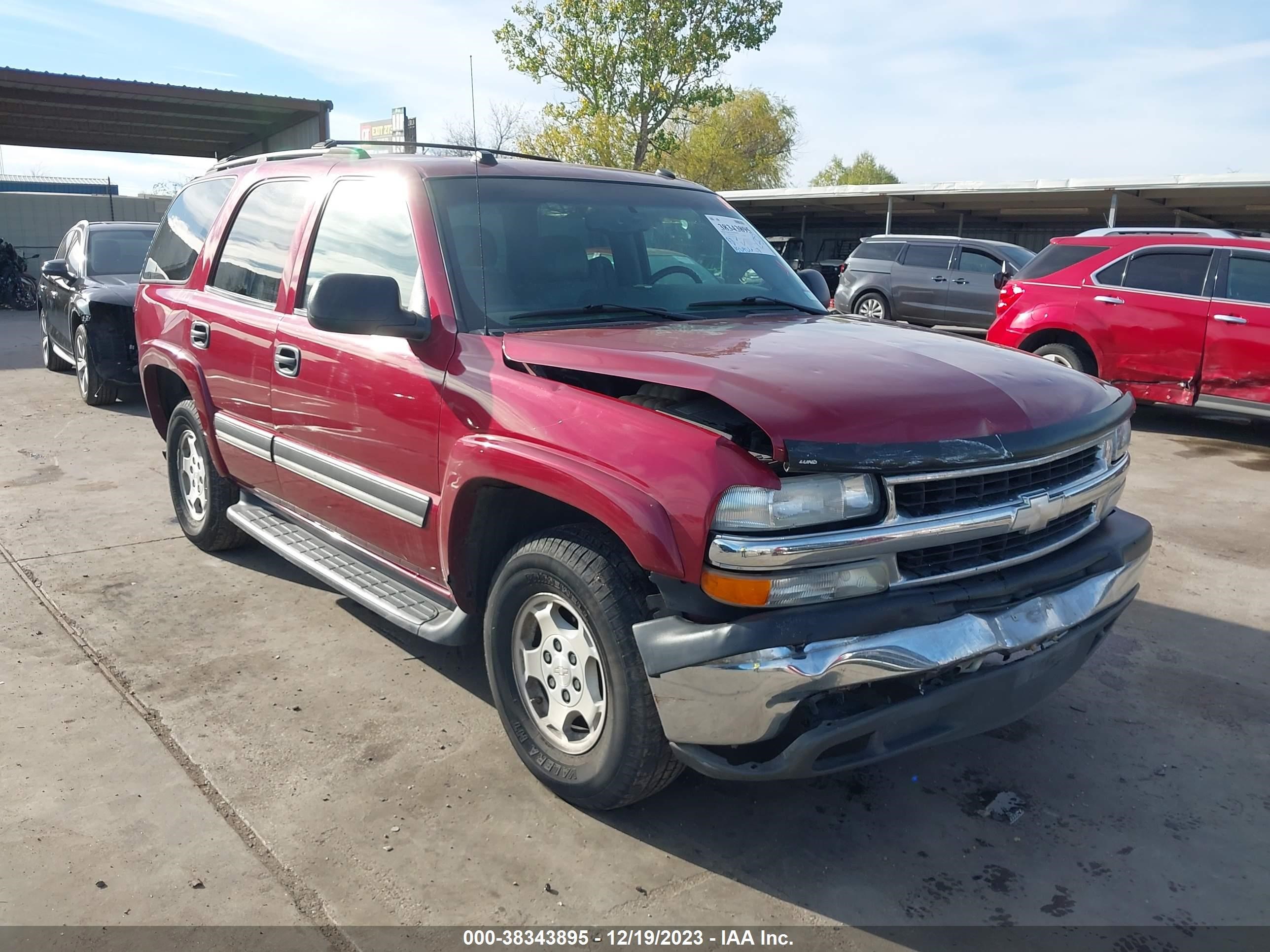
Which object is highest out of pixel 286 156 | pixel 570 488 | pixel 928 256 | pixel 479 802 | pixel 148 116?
pixel 148 116

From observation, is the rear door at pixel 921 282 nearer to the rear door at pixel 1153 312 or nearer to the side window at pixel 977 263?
the side window at pixel 977 263

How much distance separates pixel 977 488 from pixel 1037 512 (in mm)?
251

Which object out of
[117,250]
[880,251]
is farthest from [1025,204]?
[117,250]

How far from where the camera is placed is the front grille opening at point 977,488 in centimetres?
256

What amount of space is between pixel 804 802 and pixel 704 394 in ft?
4.60

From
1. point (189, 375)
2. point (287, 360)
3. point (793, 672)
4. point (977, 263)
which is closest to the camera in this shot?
point (793, 672)

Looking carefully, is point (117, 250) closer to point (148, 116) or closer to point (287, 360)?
point (287, 360)

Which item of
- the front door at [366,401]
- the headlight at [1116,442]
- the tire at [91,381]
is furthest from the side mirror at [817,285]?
the tire at [91,381]

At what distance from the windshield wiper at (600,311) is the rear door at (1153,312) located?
6.97m

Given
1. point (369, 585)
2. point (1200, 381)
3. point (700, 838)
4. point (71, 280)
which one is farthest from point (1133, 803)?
point (71, 280)

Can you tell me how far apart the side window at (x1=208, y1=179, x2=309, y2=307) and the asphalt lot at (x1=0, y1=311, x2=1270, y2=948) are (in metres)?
1.51

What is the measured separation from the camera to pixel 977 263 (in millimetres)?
15875

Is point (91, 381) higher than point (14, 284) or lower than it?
higher

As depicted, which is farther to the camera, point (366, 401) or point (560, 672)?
point (366, 401)
